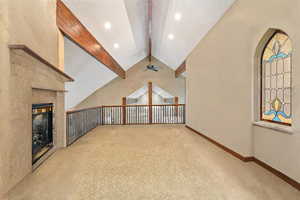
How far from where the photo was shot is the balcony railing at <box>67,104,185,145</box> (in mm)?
4189

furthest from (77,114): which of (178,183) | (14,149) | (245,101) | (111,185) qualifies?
(245,101)

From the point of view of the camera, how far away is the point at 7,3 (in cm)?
183

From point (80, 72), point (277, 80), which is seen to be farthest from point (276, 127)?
point (80, 72)

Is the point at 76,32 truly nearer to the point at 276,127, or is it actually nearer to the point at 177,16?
the point at 177,16

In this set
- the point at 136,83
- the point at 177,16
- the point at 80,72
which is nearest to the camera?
the point at 177,16

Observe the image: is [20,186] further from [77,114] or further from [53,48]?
[77,114]

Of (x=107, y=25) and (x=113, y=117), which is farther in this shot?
(x=113, y=117)

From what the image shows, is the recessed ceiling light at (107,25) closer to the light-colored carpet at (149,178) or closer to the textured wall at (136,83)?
the light-colored carpet at (149,178)

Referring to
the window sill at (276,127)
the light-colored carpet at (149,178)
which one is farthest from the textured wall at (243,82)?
the light-colored carpet at (149,178)

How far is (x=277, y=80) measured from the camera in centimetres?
235

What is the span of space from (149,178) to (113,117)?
212 inches

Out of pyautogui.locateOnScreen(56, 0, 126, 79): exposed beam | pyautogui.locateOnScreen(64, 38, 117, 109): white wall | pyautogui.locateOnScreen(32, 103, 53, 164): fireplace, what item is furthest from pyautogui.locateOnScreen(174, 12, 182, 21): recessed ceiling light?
pyautogui.locateOnScreen(32, 103, 53, 164): fireplace

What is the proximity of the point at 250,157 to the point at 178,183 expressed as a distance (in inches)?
58.7

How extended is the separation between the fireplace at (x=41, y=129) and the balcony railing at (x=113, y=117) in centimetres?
65
